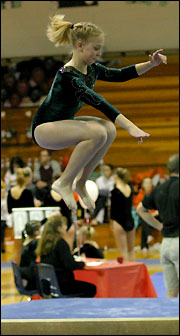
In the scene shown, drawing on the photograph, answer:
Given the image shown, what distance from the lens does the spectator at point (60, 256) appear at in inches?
251

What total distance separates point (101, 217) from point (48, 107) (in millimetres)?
8045

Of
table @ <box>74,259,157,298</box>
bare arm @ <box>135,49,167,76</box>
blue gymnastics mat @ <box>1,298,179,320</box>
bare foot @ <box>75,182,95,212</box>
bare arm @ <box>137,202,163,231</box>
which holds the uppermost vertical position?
bare arm @ <box>135,49,167,76</box>

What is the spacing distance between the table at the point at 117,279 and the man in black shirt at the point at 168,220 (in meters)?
0.67

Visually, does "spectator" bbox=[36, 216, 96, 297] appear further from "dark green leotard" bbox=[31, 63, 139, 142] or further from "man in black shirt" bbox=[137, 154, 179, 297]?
"dark green leotard" bbox=[31, 63, 139, 142]

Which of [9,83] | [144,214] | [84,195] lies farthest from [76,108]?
[144,214]

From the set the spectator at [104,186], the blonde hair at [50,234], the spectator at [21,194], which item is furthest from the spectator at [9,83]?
the blonde hair at [50,234]

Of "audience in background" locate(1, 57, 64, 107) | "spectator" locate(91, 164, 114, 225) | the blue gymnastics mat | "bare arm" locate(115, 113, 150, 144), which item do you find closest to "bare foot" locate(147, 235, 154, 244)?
"spectator" locate(91, 164, 114, 225)

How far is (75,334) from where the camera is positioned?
4004 mm

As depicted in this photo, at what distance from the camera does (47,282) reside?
6.48 metres

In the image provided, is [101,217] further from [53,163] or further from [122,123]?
[122,123]

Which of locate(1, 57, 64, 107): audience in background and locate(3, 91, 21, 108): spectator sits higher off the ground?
locate(1, 57, 64, 107): audience in background

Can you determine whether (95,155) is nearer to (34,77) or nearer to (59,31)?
(59,31)

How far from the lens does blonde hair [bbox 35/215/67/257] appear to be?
6328 mm

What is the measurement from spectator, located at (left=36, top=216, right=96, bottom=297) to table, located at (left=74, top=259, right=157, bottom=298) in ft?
0.38
